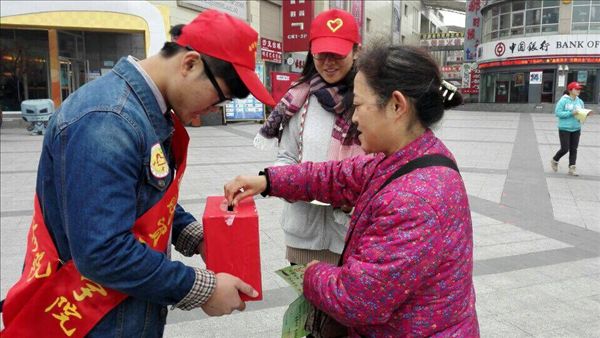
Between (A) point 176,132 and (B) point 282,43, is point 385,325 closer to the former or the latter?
(A) point 176,132

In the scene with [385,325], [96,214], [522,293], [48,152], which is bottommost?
[522,293]

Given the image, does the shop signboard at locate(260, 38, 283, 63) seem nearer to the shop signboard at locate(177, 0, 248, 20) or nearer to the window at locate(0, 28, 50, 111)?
the shop signboard at locate(177, 0, 248, 20)

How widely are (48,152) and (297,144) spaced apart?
125 centimetres

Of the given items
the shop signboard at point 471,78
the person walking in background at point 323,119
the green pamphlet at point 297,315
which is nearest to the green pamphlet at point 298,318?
the green pamphlet at point 297,315

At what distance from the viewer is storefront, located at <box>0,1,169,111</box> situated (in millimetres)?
13734

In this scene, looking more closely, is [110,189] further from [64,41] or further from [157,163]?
[64,41]

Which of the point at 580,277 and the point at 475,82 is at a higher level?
the point at 475,82

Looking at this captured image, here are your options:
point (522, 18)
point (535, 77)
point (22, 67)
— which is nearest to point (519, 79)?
point (535, 77)

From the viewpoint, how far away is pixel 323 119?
214 centimetres

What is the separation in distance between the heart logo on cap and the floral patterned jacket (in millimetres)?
1053

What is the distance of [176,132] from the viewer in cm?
142

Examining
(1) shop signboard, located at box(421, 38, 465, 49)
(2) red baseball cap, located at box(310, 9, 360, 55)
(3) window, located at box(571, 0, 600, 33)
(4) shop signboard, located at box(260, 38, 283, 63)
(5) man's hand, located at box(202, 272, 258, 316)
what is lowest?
(5) man's hand, located at box(202, 272, 258, 316)

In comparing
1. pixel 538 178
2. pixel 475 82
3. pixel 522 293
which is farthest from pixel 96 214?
pixel 475 82

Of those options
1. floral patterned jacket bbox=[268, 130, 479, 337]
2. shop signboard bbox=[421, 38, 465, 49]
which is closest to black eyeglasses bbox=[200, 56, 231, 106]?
floral patterned jacket bbox=[268, 130, 479, 337]
